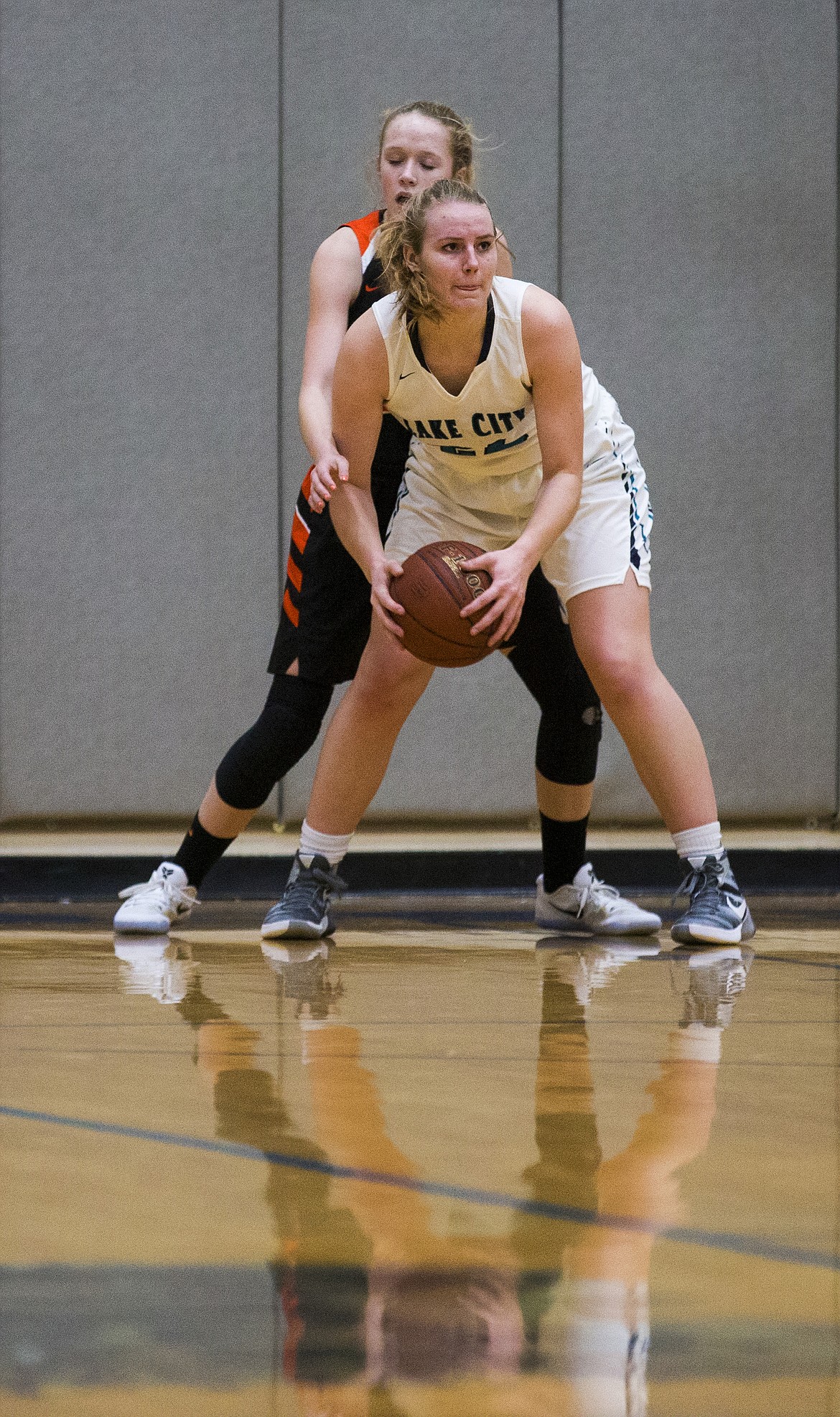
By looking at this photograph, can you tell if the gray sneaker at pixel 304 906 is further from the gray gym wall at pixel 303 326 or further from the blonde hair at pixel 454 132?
the gray gym wall at pixel 303 326

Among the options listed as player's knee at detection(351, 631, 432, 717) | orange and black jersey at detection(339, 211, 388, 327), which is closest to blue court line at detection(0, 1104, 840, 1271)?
player's knee at detection(351, 631, 432, 717)

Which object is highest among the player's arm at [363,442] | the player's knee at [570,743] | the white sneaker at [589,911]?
the player's arm at [363,442]

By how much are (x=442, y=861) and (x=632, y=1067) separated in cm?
258

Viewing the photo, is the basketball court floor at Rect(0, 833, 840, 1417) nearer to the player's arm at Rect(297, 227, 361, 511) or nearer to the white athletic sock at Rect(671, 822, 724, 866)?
the white athletic sock at Rect(671, 822, 724, 866)

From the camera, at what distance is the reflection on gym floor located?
2.27 ft

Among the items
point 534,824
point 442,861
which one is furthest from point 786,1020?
point 534,824

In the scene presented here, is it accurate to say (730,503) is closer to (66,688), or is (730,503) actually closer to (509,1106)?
(66,688)

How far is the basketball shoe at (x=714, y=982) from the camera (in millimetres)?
1674

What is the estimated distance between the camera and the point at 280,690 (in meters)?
2.55

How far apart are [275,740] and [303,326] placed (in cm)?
214

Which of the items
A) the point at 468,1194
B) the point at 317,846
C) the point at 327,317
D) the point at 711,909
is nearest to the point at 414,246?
the point at 327,317

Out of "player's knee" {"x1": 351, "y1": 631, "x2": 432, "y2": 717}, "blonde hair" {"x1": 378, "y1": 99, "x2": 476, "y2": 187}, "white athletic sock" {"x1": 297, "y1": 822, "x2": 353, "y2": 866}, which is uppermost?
"blonde hair" {"x1": 378, "y1": 99, "x2": 476, "y2": 187}

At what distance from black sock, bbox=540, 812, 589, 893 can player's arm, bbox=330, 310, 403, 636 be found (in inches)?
24.3

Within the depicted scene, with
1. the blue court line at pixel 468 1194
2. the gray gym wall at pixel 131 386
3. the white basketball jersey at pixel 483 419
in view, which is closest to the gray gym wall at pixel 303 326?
the gray gym wall at pixel 131 386
